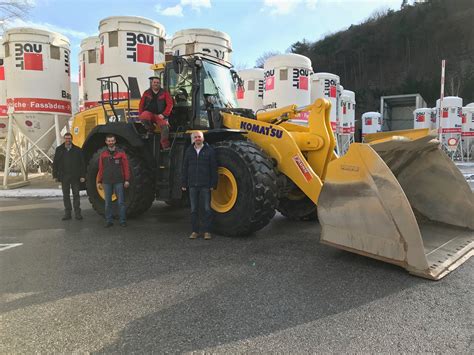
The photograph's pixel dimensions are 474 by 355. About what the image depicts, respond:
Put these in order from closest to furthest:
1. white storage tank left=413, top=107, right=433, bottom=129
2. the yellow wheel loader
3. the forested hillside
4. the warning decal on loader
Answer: the yellow wheel loader
the warning decal on loader
white storage tank left=413, top=107, right=433, bottom=129
the forested hillside

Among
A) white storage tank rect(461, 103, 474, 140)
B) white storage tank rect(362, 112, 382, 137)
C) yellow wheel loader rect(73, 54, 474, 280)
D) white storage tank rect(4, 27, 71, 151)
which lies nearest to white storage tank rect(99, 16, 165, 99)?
white storage tank rect(4, 27, 71, 151)

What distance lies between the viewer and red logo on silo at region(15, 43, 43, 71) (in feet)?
38.8

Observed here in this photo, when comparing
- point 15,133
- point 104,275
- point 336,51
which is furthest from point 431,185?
point 336,51

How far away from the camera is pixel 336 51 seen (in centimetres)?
6544

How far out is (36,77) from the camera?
39.5 feet

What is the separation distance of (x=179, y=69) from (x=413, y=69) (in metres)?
59.9

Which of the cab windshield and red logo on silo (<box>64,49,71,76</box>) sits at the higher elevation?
red logo on silo (<box>64,49,71,76</box>)

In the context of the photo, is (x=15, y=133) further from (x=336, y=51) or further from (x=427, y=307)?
(x=336, y=51)

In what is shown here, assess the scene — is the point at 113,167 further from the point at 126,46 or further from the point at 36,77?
the point at 36,77

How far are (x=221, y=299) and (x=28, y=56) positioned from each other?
11.5 meters

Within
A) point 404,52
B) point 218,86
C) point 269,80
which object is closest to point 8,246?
point 218,86

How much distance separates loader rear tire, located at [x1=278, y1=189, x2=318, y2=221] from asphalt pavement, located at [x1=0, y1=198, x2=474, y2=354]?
1.04 m

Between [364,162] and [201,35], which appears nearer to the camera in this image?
[364,162]

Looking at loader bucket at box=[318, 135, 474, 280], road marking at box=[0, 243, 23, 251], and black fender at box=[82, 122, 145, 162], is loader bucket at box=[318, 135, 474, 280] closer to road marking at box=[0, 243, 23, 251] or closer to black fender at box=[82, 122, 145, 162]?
black fender at box=[82, 122, 145, 162]
